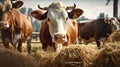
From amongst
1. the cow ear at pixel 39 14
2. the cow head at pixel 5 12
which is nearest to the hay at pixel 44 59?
the cow ear at pixel 39 14

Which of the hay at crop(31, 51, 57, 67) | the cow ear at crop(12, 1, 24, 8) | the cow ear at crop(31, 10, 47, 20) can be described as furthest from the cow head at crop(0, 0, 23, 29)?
the hay at crop(31, 51, 57, 67)

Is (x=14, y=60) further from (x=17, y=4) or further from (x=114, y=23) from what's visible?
(x=114, y=23)

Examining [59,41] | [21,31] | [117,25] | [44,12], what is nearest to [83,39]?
[117,25]

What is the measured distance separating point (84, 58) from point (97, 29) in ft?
38.3

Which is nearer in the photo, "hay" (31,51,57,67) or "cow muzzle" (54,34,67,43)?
"hay" (31,51,57,67)

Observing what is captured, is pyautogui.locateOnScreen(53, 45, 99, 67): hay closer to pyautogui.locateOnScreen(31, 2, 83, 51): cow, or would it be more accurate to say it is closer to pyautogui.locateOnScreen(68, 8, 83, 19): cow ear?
pyautogui.locateOnScreen(31, 2, 83, 51): cow

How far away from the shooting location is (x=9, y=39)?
774 centimetres

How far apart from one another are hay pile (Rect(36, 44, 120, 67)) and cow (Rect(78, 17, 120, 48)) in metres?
9.91

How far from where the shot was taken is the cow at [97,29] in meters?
12.9

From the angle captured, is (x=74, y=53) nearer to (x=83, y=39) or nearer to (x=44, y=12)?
(x=44, y=12)

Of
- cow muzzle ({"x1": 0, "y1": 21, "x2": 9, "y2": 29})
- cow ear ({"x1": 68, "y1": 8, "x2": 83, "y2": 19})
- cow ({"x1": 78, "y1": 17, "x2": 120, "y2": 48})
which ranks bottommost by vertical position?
cow ({"x1": 78, "y1": 17, "x2": 120, "y2": 48})

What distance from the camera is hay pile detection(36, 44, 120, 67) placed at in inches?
87.1

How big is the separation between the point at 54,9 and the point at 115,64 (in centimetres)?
428

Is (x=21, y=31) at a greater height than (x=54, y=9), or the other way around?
(x=54, y=9)
